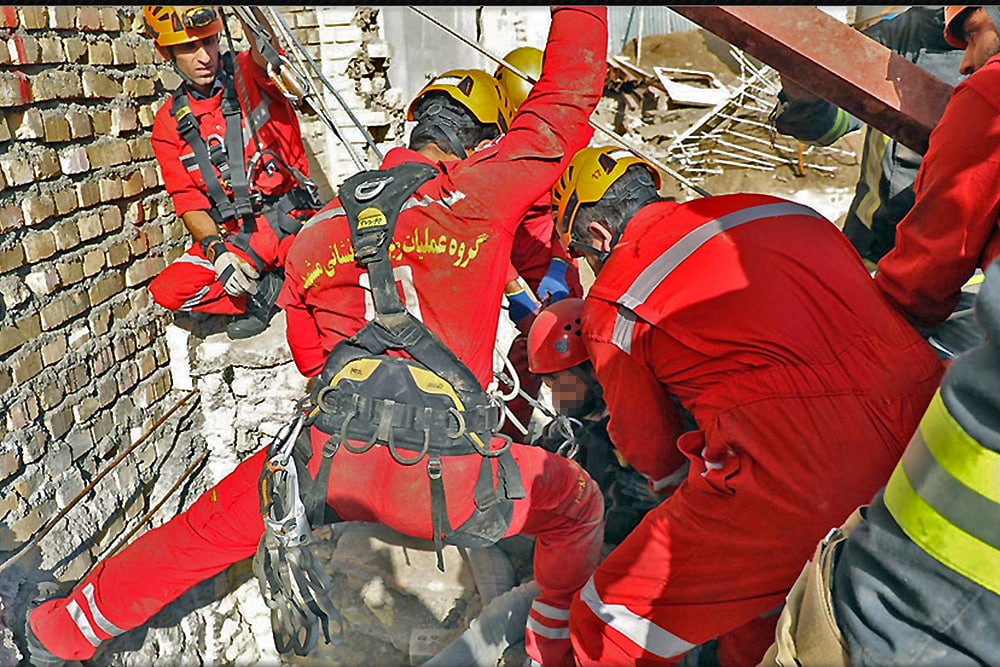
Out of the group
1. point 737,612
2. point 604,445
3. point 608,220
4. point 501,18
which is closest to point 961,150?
point 608,220

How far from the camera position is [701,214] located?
2.27 metres

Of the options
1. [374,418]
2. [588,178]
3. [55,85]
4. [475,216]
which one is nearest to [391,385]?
[374,418]

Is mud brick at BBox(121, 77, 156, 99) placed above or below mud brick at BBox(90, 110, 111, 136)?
above

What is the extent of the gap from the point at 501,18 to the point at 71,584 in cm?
938

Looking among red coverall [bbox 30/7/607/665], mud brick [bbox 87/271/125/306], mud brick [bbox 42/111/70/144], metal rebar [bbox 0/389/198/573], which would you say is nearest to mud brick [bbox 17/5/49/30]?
→ mud brick [bbox 42/111/70/144]

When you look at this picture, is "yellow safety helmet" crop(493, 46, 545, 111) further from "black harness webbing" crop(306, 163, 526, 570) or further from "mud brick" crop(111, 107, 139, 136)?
"mud brick" crop(111, 107, 139, 136)

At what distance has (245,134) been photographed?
378 cm

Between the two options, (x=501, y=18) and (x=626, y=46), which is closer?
(x=501, y=18)

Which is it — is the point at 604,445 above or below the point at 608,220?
below

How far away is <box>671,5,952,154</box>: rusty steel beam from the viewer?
72.9 inches

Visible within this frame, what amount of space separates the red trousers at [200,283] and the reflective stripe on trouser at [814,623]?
2946 millimetres

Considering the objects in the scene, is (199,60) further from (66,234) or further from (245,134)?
(66,234)

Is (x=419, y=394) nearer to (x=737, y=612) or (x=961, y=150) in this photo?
(x=737, y=612)

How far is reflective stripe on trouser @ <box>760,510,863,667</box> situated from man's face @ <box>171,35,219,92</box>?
3.51m
